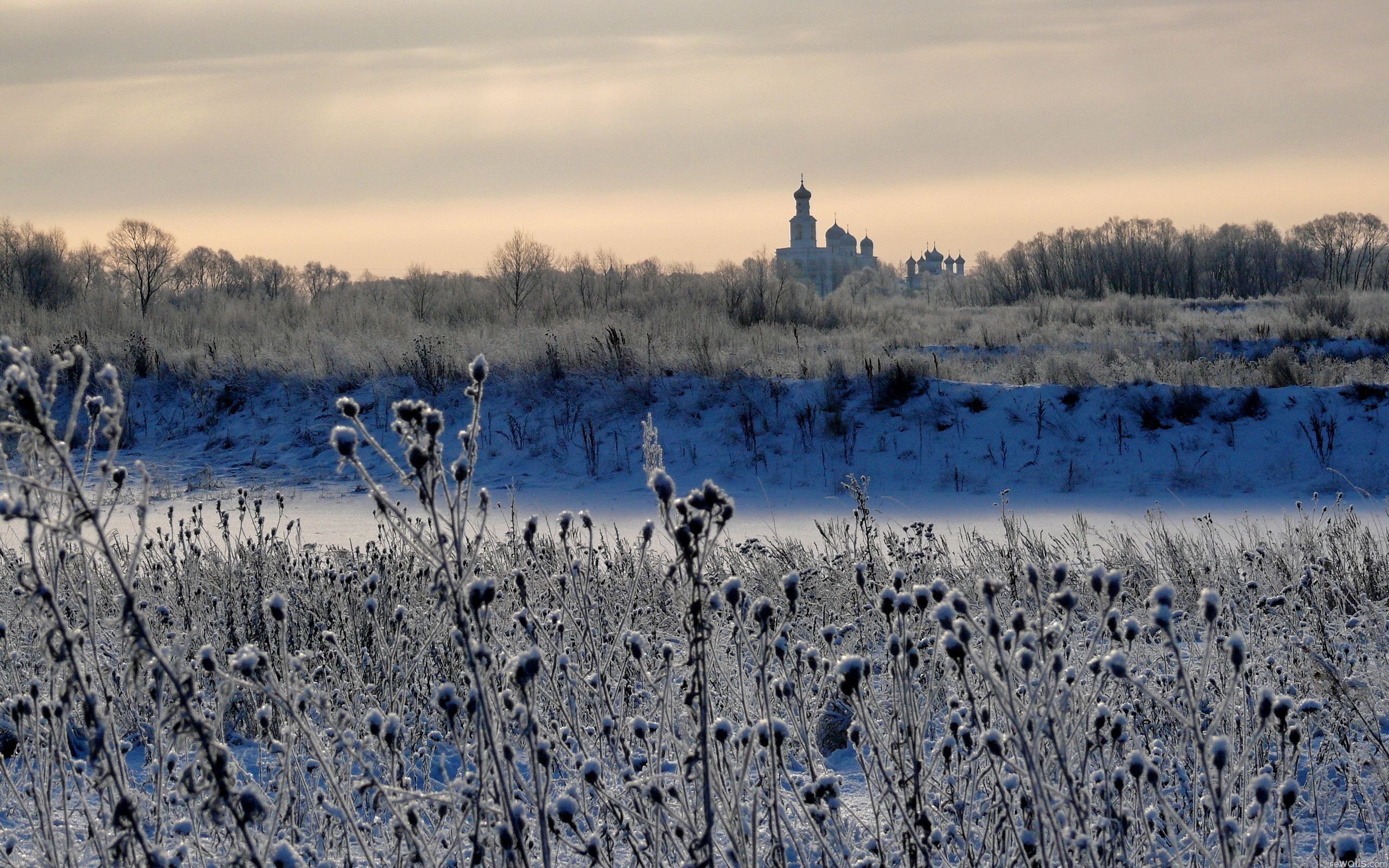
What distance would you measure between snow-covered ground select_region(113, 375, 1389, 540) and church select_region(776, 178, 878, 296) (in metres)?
91.4

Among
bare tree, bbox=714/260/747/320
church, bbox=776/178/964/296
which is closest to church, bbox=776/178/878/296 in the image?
church, bbox=776/178/964/296

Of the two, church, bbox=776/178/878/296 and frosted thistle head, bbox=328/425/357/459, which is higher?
church, bbox=776/178/878/296

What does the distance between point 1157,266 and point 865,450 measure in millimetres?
49338

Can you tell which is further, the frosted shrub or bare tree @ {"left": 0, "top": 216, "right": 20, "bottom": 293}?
bare tree @ {"left": 0, "top": 216, "right": 20, "bottom": 293}

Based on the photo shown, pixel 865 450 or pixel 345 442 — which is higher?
pixel 345 442

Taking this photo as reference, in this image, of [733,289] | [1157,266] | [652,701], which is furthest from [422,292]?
[1157,266]

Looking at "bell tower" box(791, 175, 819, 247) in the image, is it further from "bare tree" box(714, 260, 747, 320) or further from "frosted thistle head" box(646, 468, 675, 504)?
"frosted thistle head" box(646, 468, 675, 504)

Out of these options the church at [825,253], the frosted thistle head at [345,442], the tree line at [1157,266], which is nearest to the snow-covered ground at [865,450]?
the frosted thistle head at [345,442]

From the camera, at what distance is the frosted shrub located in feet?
4.50

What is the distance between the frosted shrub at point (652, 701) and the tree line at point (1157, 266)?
160ft

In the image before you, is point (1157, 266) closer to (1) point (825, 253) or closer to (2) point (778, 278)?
(2) point (778, 278)

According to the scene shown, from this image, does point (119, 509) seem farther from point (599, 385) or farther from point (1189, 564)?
point (1189, 564)

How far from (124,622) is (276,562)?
16.1ft

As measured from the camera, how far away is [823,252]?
11475 cm
